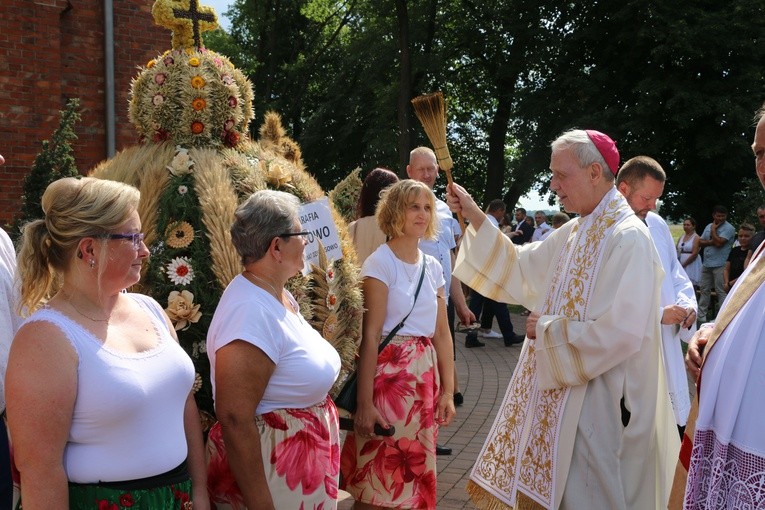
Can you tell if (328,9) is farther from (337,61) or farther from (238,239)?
(238,239)

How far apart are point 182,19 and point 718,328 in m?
2.56

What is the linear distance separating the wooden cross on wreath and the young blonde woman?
1.44 m

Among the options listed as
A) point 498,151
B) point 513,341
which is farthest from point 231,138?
point 498,151

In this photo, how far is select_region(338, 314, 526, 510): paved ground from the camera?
548 cm

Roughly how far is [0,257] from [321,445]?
4.69 ft

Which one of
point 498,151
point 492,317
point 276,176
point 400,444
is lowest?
point 492,317

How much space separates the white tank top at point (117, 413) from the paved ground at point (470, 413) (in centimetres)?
287

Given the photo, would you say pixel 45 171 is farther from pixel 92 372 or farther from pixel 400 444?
pixel 92 372

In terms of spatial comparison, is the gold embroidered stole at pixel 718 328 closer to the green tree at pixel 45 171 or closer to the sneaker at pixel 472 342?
the green tree at pixel 45 171

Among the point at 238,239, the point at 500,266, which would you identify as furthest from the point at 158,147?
the point at 500,266

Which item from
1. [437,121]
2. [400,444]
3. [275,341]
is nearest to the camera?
[275,341]

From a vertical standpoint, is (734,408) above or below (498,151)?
below

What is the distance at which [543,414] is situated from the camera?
391 centimetres

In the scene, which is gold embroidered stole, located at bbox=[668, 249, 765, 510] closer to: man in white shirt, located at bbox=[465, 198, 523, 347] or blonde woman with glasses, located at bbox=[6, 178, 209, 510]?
blonde woman with glasses, located at bbox=[6, 178, 209, 510]
